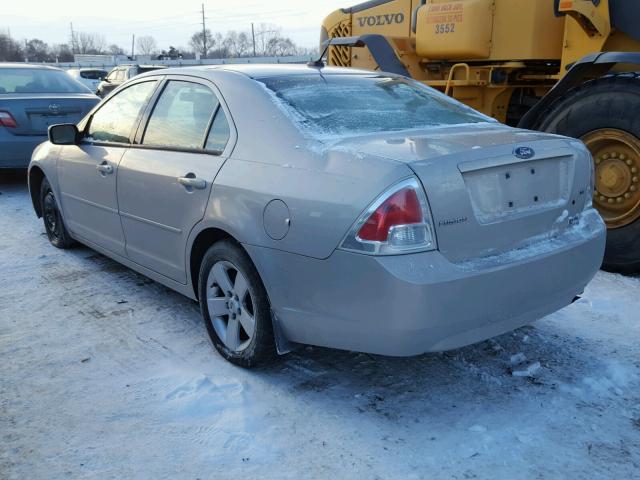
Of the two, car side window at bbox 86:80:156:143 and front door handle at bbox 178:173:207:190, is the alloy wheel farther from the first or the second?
car side window at bbox 86:80:156:143

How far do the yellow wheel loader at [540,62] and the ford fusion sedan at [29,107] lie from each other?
11.4 feet

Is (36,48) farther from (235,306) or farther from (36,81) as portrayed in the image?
(235,306)

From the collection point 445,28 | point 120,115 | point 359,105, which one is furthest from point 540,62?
point 120,115

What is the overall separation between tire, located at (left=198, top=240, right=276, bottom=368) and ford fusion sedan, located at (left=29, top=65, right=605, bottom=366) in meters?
0.01

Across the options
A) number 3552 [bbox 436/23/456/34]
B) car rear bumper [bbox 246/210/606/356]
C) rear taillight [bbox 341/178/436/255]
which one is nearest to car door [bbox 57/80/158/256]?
car rear bumper [bbox 246/210/606/356]

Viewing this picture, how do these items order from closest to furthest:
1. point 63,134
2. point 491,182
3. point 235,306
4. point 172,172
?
point 491,182
point 235,306
point 172,172
point 63,134

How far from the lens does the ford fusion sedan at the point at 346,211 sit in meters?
2.47

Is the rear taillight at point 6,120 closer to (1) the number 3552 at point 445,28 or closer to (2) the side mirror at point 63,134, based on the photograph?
(2) the side mirror at point 63,134

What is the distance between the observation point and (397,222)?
2.44 m

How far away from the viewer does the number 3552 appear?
6316 millimetres

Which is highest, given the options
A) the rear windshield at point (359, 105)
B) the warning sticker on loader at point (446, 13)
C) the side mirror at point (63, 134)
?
the warning sticker on loader at point (446, 13)

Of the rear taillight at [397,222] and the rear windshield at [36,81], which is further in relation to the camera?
the rear windshield at [36,81]

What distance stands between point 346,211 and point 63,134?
2890 mm

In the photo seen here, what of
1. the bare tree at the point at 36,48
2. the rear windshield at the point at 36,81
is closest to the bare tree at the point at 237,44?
the bare tree at the point at 36,48
